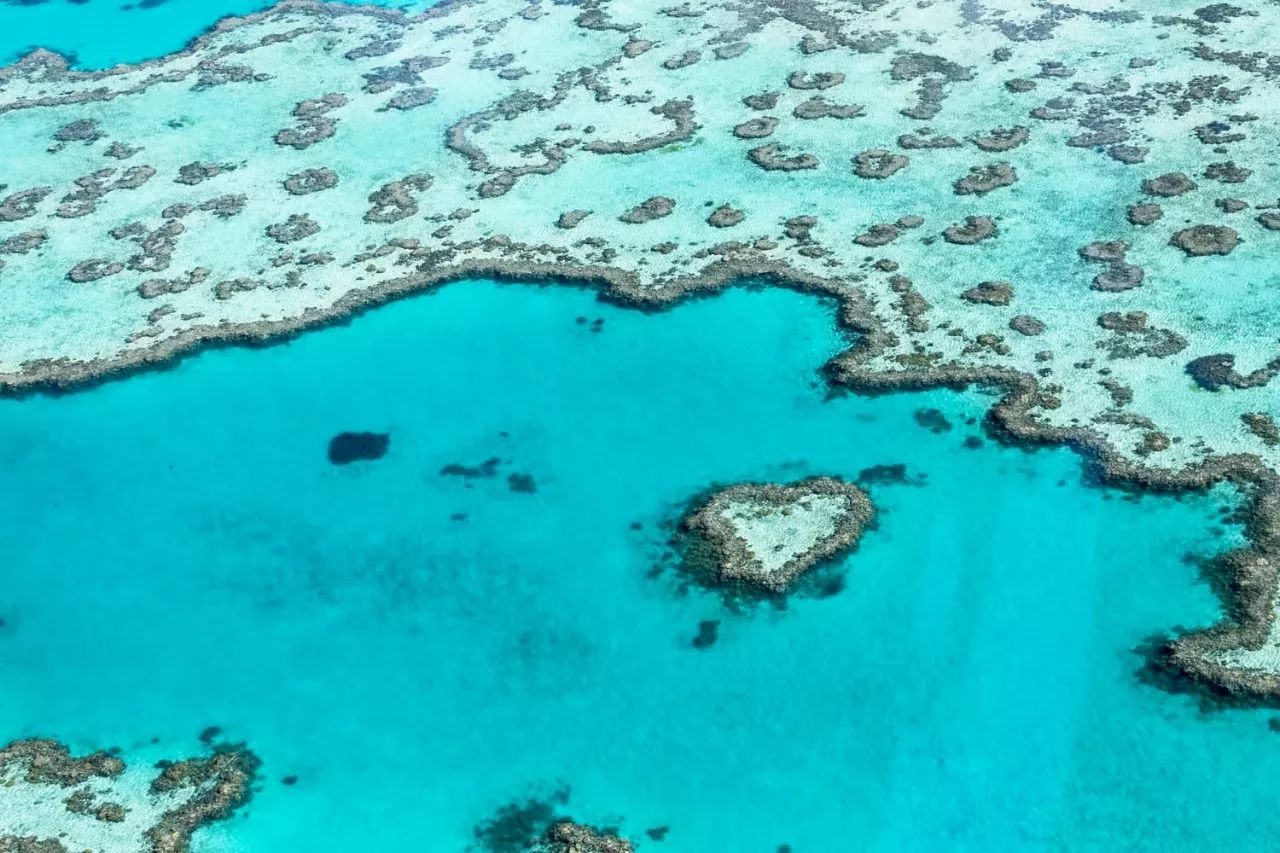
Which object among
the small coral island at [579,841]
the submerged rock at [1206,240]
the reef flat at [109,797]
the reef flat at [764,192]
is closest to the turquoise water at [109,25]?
the reef flat at [764,192]

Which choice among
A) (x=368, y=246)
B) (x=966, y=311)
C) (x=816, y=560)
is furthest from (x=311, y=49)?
(x=816, y=560)

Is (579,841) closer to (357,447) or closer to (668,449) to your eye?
(668,449)

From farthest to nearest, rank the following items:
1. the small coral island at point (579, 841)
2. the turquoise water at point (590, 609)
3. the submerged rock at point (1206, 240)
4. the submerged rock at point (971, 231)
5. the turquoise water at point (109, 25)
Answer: the turquoise water at point (109, 25) → the submerged rock at point (971, 231) → the submerged rock at point (1206, 240) → the turquoise water at point (590, 609) → the small coral island at point (579, 841)

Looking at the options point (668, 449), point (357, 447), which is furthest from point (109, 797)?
point (668, 449)

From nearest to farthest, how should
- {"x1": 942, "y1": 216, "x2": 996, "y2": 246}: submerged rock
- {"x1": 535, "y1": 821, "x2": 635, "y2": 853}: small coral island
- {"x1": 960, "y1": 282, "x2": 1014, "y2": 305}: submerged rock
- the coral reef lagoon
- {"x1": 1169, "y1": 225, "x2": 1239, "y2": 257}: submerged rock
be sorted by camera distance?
{"x1": 535, "y1": 821, "x2": 635, "y2": 853}: small coral island < the coral reef lagoon < {"x1": 960, "y1": 282, "x2": 1014, "y2": 305}: submerged rock < {"x1": 1169, "y1": 225, "x2": 1239, "y2": 257}: submerged rock < {"x1": 942, "y1": 216, "x2": 996, "y2": 246}: submerged rock

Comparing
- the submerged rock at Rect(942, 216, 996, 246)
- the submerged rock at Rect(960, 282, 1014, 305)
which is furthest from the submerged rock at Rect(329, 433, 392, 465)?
the submerged rock at Rect(942, 216, 996, 246)

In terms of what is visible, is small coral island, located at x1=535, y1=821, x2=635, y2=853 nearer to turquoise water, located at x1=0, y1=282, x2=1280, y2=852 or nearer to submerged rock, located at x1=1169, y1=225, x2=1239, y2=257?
turquoise water, located at x1=0, y1=282, x2=1280, y2=852

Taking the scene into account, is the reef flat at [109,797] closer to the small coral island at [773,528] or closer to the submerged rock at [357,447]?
the submerged rock at [357,447]
